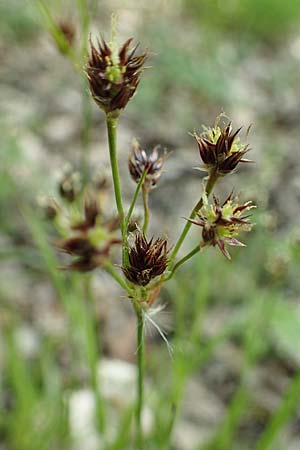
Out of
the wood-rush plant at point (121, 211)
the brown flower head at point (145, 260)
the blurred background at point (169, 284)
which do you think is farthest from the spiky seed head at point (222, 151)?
the blurred background at point (169, 284)

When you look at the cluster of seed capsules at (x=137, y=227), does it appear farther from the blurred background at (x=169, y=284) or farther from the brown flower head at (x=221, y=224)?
the blurred background at (x=169, y=284)

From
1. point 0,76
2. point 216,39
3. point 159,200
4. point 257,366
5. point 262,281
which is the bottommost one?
point 257,366

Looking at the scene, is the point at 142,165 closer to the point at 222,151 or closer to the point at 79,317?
the point at 222,151

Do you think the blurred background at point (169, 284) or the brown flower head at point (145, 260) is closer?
the brown flower head at point (145, 260)

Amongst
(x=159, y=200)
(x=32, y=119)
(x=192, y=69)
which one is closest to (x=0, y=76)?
(x=32, y=119)

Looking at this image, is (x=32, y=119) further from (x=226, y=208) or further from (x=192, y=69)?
(x=226, y=208)

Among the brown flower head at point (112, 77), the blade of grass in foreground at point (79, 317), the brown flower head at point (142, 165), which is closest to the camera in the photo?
the brown flower head at point (112, 77)

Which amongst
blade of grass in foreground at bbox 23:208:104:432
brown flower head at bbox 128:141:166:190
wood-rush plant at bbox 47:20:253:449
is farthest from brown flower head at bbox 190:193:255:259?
blade of grass in foreground at bbox 23:208:104:432
